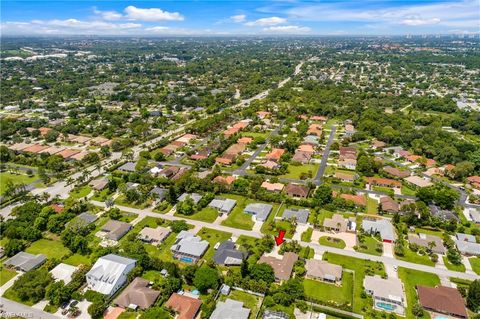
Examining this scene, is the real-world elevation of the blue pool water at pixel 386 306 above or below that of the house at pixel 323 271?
below

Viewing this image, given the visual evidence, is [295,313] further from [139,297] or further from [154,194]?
[154,194]

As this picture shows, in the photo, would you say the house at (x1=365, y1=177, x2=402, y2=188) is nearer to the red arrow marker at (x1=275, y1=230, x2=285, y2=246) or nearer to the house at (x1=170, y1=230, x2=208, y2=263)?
the red arrow marker at (x1=275, y1=230, x2=285, y2=246)

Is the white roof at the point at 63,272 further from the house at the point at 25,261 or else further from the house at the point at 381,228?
the house at the point at 381,228

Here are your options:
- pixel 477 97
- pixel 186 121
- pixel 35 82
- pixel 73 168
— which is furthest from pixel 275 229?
pixel 35 82

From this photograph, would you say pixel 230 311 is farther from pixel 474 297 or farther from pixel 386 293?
pixel 474 297

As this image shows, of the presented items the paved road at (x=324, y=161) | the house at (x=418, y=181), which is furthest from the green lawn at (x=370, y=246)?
the house at (x=418, y=181)
